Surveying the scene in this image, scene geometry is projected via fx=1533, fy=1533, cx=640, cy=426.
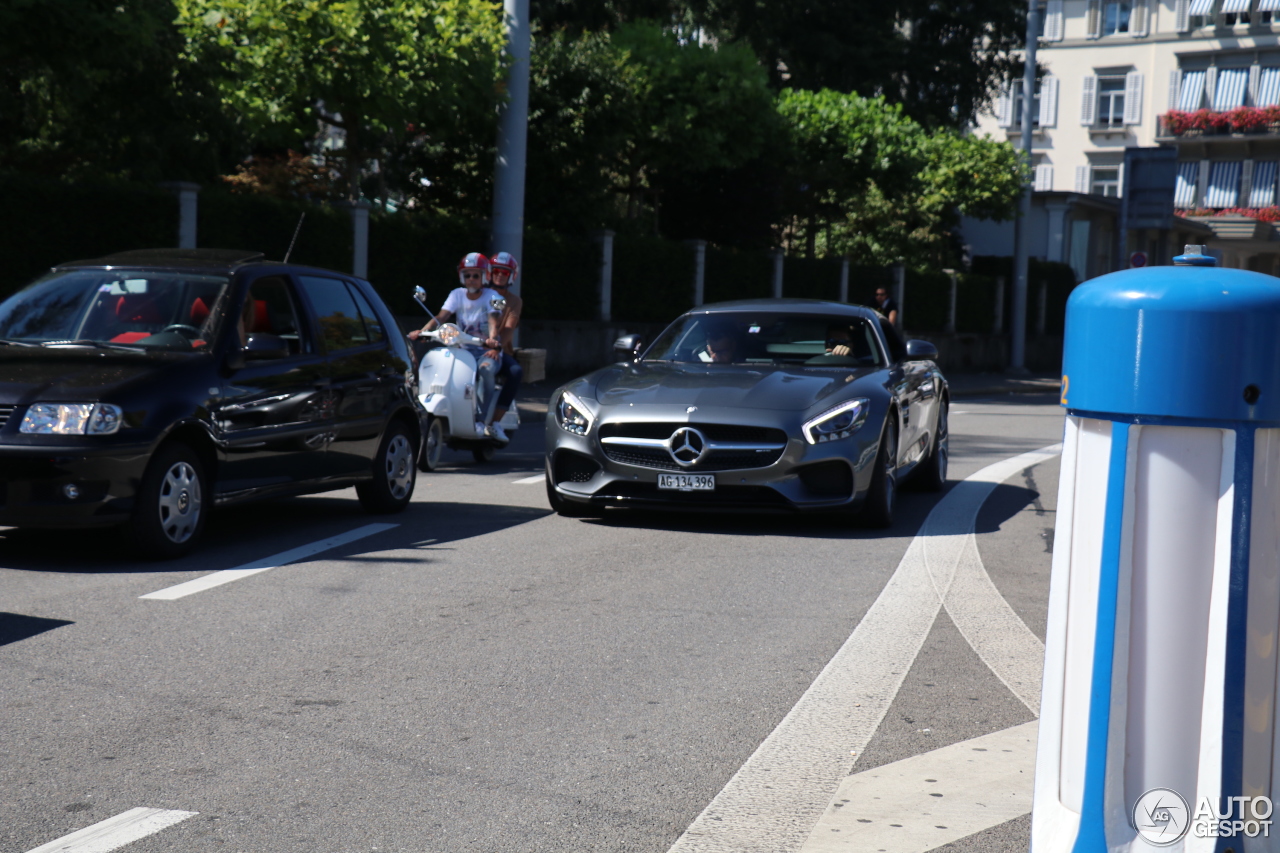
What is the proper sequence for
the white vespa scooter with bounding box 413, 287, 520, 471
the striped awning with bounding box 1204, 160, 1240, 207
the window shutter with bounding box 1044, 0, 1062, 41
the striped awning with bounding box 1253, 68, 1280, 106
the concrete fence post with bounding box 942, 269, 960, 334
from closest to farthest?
the white vespa scooter with bounding box 413, 287, 520, 471 < the concrete fence post with bounding box 942, 269, 960, 334 < the striped awning with bounding box 1253, 68, 1280, 106 < the striped awning with bounding box 1204, 160, 1240, 207 < the window shutter with bounding box 1044, 0, 1062, 41

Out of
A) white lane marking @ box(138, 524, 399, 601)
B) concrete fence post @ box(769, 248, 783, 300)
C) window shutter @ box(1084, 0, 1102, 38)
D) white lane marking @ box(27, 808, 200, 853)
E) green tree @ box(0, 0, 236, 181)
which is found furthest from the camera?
window shutter @ box(1084, 0, 1102, 38)

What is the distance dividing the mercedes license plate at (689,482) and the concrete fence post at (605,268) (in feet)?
58.1

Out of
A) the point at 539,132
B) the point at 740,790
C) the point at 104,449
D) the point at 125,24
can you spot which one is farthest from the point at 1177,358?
the point at 539,132

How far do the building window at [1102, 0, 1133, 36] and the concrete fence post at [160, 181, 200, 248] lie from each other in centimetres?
5511

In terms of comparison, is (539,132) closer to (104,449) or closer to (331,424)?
(331,424)

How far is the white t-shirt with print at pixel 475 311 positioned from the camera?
488 inches

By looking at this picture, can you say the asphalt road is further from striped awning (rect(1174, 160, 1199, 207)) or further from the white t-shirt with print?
striped awning (rect(1174, 160, 1199, 207))

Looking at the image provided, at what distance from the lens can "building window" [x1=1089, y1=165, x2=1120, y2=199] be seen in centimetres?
6412

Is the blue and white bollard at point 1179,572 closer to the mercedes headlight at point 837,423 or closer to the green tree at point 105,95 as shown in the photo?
the mercedes headlight at point 837,423

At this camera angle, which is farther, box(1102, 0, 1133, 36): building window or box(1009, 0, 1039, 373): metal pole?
box(1102, 0, 1133, 36): building window

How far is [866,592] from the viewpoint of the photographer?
283 inches

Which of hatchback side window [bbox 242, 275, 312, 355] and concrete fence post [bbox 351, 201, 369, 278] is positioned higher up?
concrete fence post [bbox 351, 201, 369, 278]

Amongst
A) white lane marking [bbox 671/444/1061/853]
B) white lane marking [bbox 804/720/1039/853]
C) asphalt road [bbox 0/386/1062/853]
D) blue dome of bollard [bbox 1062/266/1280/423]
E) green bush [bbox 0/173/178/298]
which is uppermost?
green bush [bbox 0/173/178/298]

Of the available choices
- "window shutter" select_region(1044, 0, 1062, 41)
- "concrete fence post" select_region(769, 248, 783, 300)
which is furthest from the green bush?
"window shutter" select_region(1044, 0, 1062, 41)
